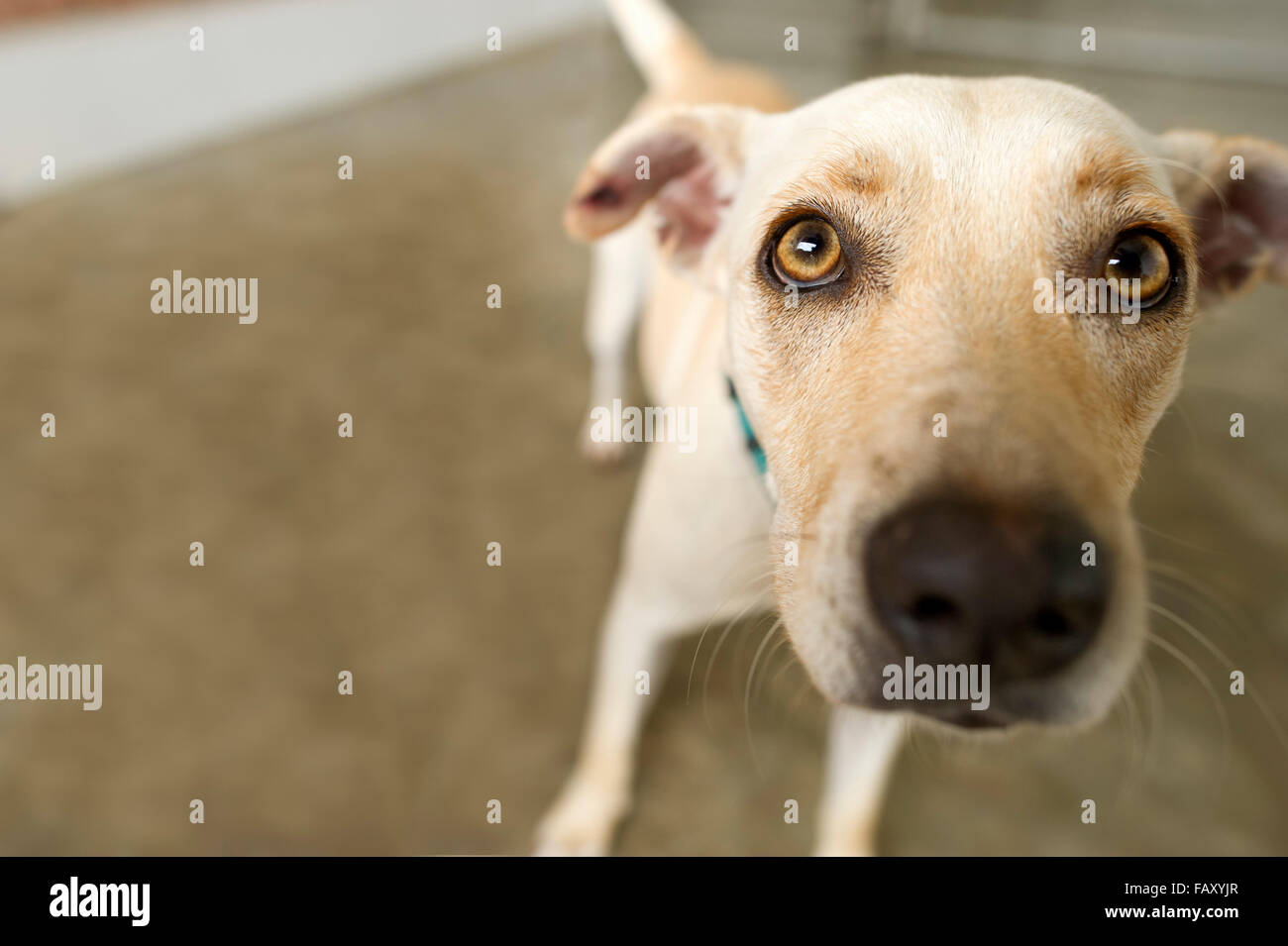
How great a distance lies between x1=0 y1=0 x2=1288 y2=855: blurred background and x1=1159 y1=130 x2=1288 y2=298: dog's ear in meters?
0.30

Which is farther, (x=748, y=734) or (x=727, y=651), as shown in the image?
(x=727, y=651)

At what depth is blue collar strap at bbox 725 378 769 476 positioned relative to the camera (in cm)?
140

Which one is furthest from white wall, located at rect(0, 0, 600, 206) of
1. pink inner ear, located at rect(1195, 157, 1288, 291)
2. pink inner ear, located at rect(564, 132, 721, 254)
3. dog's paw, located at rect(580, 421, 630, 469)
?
pink inner ear, located at rect(1195, 157, 1288, 291)

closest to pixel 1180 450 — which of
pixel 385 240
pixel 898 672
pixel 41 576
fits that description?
pixel 898 672

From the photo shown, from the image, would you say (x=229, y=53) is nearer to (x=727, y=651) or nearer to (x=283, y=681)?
(x=283, y=681)

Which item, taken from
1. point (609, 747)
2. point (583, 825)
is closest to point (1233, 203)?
point (609, 747)

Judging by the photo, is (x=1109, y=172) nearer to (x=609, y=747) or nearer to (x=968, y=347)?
(x=968, y=347)

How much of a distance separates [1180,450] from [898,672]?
260 centimetres

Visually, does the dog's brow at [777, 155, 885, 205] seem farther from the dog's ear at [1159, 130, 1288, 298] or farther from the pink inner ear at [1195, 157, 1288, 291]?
the pink inner ear at [1195, 157, 1288, 291]

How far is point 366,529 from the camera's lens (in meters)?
2.66

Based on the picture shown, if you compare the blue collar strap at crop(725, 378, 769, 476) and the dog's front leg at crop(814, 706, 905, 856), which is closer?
the blue collar strap at crop(725, 378, 769, 476)

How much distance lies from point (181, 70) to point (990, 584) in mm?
5058

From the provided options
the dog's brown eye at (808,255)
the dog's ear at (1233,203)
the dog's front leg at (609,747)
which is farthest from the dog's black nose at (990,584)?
the dog's front leg at (609,747)
